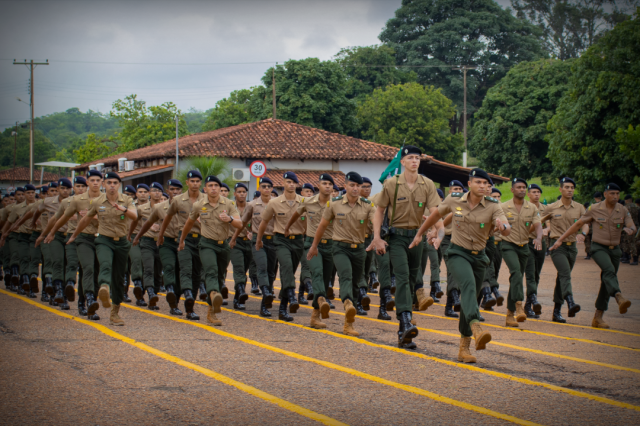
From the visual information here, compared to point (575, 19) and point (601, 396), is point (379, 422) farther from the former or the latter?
point (575, 19)

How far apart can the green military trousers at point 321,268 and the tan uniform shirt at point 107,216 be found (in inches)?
110

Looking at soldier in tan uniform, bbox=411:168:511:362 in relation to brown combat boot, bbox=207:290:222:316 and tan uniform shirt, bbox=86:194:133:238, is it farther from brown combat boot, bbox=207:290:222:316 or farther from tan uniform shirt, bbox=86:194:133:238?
tan uniform shirt, bbox=86:194:133:238

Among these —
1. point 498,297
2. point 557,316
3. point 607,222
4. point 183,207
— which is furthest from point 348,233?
point 607,222

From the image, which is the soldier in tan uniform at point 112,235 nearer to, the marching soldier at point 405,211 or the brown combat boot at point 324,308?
the brown combat boot at point 324,308

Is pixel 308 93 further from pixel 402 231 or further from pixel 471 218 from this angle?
pixel 471 218

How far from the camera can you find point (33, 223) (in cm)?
1319

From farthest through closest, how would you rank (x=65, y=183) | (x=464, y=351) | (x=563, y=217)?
(x=65, y=183)
(x=563, y=217)
(x=464, y=351)

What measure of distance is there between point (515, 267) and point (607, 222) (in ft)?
5.43

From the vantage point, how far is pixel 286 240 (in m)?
10.7

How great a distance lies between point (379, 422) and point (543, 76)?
125 ft

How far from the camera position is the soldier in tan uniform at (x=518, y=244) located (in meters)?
9.80

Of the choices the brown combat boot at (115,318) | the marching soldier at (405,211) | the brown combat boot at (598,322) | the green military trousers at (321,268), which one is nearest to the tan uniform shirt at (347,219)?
the green military trousers at (321,268)

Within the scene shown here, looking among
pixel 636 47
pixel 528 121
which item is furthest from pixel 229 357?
pixel 528 121

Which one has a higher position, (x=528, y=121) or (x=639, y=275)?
(x=528, y=121)
